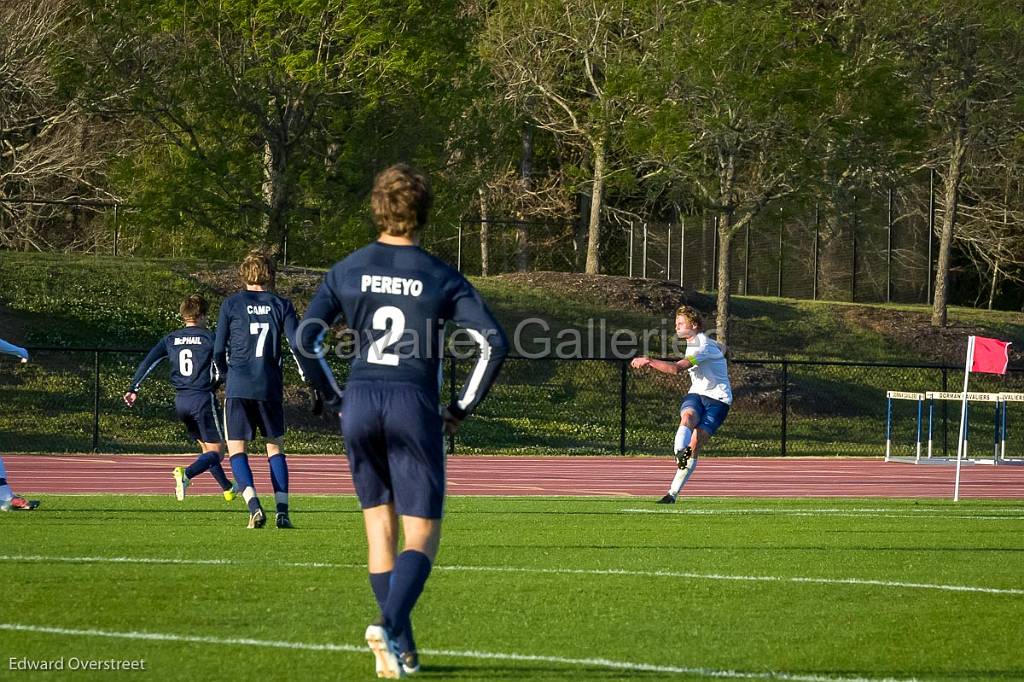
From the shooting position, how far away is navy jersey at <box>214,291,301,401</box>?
1165 cm

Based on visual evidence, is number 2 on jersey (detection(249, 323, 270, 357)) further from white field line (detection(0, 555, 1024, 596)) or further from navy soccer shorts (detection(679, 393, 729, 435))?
navy soccer shorts (detection(679, 393, 729, 435))

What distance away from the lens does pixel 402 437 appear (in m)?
6.20

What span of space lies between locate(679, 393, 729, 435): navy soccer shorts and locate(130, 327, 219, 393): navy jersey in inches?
179

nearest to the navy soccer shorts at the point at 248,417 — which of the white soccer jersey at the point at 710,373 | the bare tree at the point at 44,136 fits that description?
the white soccer jersey at the point at 710,373

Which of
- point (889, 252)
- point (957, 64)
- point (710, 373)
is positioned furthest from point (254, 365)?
point (889, 252)

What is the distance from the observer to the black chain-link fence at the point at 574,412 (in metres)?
26.4

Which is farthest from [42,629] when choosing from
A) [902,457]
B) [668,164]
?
[668,164]

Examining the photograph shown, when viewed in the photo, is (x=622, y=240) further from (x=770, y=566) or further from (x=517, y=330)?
(x=770, y=566)

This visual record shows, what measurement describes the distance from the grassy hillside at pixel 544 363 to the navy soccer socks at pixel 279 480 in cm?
1334

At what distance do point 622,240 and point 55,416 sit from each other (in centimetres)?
2479

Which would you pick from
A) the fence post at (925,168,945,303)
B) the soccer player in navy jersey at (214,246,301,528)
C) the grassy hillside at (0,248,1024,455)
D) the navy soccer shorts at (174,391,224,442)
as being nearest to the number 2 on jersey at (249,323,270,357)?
the soccer player in navy jersey at (214,246,301,528)

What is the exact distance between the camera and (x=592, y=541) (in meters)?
11.5

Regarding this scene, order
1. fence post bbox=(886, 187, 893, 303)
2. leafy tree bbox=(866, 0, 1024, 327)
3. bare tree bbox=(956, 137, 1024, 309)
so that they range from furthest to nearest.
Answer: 1. fence post bbox=(886, 187, 893, 303)
2. bare tree bbox=(956, 137, 1024, 309)
3. leafy tree bbox=(866, 0, 1024, 327)

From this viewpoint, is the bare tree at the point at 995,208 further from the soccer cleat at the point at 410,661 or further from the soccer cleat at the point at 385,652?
the soccer cleat at the point at 385,652
